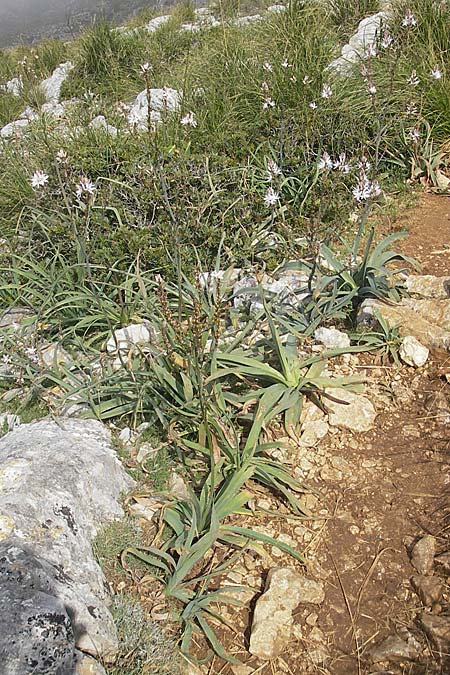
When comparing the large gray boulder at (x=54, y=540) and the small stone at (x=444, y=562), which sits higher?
the large gray boulder at (x=54, y=540)

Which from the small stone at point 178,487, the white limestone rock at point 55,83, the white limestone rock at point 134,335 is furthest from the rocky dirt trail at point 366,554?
the white limestone rock at point 55,83

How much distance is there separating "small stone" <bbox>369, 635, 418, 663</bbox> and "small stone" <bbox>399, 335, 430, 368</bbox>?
134cm

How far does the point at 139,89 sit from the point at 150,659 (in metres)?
6.90

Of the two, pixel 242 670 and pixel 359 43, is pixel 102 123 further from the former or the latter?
pixel 242 670

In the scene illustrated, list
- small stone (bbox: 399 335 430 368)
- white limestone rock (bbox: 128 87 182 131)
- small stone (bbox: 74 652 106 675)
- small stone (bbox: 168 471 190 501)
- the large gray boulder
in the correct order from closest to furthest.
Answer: the large gray boulder, small stone (bbox: 74 652 106 675), small stone (bbox: 168 471 190 501), small stone (bbox: 399 335 430 368), white limestone rock (bbox: 128 87 182 131)

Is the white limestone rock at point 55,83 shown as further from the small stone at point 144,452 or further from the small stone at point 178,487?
the small stone at point 178,487

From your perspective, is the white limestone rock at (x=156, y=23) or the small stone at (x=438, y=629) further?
the white limestone rock at (x=156, y=23)

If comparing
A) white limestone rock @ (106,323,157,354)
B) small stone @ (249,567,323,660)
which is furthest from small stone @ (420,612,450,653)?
white limestone rock @ (106,323,157,354)

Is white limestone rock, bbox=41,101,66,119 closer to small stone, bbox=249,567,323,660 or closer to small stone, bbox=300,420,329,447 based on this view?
small stone, bbox=300,420,329,447

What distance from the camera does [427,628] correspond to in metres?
1.94

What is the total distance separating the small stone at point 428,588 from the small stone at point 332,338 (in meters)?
1.25

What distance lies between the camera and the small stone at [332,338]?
10.2ft

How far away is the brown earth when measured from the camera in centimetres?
199

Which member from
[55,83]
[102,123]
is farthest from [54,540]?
[55,83]
